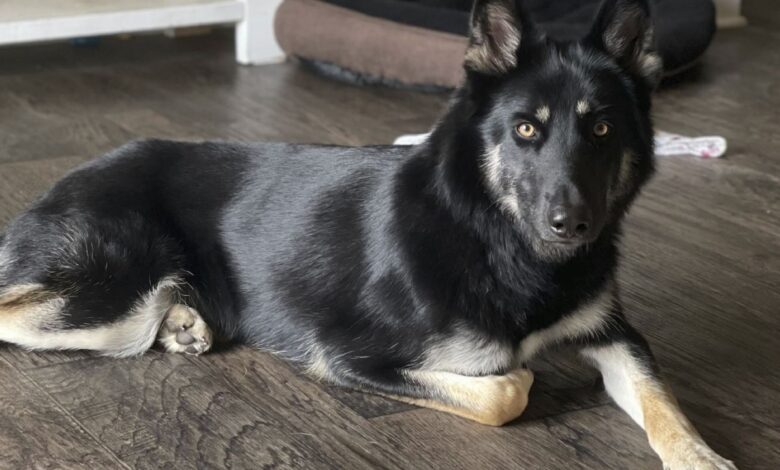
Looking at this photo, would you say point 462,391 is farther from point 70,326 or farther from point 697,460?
point 70,326

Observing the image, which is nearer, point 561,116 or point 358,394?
point 561,116

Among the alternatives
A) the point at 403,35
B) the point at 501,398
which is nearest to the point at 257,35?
the point at 403,35

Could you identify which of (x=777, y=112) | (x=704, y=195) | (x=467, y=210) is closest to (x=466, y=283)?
(x=467, y=210)

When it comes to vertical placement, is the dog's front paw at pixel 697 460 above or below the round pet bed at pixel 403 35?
above

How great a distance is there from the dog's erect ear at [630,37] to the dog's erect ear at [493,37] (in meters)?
0.16

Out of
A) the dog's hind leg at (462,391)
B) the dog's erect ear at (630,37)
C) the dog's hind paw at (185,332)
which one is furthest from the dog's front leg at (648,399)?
the dog's hind paw at (185,332)

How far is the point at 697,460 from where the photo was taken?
2.21m

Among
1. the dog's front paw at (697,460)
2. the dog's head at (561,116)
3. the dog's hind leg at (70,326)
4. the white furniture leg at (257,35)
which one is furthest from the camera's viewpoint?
the white furniture leg at (257,35)

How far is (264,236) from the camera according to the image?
274cm

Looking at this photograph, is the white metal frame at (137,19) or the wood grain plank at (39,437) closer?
the wood grain plank at (39,437)

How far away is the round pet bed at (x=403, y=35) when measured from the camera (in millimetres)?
5176

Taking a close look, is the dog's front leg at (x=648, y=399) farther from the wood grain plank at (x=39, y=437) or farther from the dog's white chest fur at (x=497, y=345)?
the wood grain plank at (x=39, y=437)

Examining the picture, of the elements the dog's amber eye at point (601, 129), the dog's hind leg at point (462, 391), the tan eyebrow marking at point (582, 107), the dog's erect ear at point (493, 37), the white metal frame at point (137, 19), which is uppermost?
the dog's erect ear at point (493, 37)

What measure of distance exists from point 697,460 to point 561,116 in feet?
2.37
